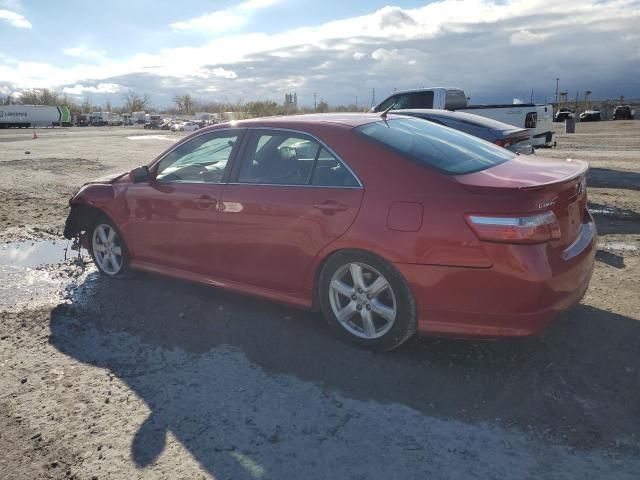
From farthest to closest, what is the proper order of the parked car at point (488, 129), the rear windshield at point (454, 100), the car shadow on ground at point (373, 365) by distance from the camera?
the rear windshield at point (454, 100)
the parked car at point (488, 129)
the car shadow on ground at point (373, 365)

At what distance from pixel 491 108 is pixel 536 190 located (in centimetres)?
1149

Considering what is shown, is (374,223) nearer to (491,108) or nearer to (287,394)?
(287,394)

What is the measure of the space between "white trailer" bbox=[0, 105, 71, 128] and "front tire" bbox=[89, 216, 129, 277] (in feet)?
281

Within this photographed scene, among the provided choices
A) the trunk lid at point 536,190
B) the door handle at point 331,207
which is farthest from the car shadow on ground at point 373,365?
the door handle at point 331,207

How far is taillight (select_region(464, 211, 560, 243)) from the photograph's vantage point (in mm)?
3041

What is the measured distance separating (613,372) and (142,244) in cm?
407

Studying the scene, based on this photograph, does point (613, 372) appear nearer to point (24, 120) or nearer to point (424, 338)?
point (424, 338)

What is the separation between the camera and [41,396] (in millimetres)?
3273

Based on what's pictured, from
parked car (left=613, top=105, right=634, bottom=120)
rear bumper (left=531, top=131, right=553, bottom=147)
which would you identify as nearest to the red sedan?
rear bumper (left=531, top=131, right=553, bottom=147)

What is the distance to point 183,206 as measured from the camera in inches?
180

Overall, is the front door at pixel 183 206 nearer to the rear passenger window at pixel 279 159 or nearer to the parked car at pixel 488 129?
the rear passenger window at pixel 279 159

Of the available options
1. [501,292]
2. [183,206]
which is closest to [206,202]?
[183,206]

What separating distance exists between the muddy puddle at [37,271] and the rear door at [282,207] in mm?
2001

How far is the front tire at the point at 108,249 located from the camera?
207 inches
